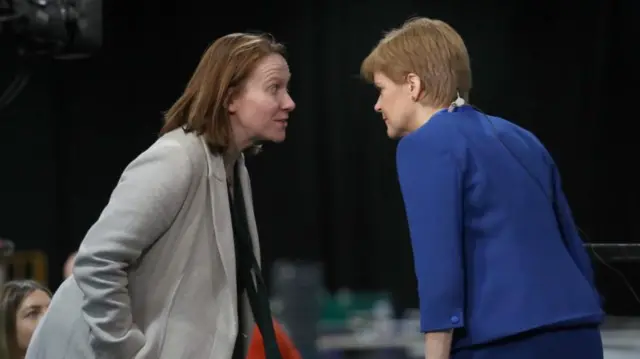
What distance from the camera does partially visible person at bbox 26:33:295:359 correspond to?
155 cm

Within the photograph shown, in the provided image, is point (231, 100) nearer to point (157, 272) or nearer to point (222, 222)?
point (222, 222)

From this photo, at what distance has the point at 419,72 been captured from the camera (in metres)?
1.52

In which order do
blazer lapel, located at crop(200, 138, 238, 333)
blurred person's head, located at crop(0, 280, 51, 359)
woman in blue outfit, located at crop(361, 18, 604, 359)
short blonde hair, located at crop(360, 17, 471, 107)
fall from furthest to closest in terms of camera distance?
blurred person's head, located at crop(0, 280, 51, 359)
blazer lapel, located at crop(200, 138, 238, 333)
short blonde hair, located at crop(360, 17, 471, 107)
woman in blue outfit, located at crop(361, 18, 604, 359)

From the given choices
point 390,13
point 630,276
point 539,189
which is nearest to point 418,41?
point 539,189

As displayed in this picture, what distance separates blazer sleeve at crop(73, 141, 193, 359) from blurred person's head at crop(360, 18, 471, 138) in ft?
1.19

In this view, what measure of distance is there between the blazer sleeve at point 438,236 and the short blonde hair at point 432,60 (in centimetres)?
11

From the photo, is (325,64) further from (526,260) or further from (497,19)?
(526,260)

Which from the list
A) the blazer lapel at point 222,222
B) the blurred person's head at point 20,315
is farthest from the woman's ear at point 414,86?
the blurred person's head at point 20,315

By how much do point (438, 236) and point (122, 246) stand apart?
1.59 ft

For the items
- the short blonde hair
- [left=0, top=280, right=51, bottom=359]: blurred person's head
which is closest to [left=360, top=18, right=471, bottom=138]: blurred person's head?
the short blonde hair

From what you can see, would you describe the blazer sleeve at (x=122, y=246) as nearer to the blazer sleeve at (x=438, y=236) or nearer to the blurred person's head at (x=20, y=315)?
the blazer sleeve at (x=438, y=236)

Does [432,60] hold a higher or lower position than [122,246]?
higher

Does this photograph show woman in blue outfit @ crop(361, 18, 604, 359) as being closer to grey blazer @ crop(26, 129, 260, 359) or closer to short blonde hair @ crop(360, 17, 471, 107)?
short blonde hair @ crop(360, 17, 471, 107)

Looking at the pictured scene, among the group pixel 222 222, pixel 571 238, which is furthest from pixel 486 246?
pixel 222 222
